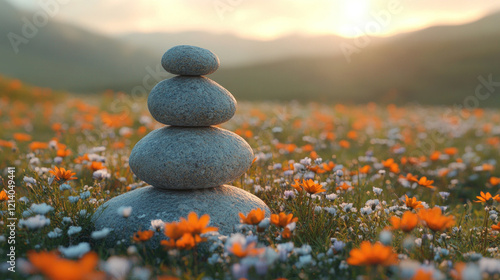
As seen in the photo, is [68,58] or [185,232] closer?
[185,232]

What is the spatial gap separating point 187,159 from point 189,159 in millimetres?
20

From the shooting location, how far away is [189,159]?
3.85 meters

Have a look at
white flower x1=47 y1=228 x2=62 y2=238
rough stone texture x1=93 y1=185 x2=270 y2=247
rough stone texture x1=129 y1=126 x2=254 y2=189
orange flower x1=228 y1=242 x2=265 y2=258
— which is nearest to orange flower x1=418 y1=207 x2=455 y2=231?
orange flower x1=228 y1=242 x2=265 y2=258

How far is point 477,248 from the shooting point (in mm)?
3650

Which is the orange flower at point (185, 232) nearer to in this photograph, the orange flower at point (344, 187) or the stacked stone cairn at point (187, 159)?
the stacked stone cairn at point (187, 159)

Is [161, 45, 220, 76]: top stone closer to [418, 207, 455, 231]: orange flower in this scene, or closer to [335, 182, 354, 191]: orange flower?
[335, 182, 354, 191]: orange flower

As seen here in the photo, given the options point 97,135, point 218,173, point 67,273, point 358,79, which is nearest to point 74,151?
point 97,135

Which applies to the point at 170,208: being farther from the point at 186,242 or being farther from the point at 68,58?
the point at 68,58

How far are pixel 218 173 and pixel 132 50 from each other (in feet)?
530

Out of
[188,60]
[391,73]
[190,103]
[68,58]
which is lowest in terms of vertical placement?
[190,103]

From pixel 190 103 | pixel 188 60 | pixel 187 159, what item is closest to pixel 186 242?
pixel 187 159

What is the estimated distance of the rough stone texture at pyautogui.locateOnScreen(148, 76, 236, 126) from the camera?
158 inches

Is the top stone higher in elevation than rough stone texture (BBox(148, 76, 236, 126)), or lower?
higher

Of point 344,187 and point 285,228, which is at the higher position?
point 344,187
